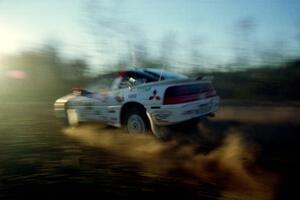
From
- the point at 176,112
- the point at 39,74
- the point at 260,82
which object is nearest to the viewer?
the point at 176,112

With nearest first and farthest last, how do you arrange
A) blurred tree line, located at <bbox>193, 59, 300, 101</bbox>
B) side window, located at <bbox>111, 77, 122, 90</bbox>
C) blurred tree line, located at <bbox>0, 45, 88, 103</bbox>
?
side window, located at <bbox>111, 77, 122, 90</bbox> < blurred tree line, located at <bbox>193, 59, 300, 101</bbox> < blurred tree line, located at <bbox>0, 45, 88, 103</bbox>

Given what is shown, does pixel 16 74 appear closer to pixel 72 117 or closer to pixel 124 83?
pixel 72 117

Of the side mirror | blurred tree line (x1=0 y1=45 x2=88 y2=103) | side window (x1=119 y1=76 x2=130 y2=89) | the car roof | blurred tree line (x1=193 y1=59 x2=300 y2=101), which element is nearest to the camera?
the car roof

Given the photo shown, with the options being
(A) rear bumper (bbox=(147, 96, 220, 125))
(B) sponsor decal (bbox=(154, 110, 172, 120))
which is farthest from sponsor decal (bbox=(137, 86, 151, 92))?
(B) sponsor decal (bbox=(154, 110, 172, 120))

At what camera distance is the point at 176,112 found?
314 inches

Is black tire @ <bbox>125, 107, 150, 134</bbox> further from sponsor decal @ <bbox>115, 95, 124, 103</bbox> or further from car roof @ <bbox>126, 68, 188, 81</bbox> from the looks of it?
car roof @ <bbox>126, 68, 188, 81</bbox>

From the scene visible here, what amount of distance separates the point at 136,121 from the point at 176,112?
1.01 metres

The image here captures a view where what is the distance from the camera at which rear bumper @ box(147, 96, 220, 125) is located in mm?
7969

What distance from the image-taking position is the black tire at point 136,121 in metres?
8.48

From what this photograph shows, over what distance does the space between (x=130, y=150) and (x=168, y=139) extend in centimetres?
121

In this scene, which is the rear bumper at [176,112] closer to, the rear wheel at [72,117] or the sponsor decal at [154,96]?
the sponsor decal at [154,96]

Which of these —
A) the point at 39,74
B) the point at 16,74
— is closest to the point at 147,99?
the point at 39,74

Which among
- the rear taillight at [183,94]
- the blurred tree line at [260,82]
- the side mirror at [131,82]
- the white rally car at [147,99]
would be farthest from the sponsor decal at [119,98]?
the blurred tree line at [260,82]

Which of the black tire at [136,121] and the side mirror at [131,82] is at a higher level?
the side mirror at [131,82]
